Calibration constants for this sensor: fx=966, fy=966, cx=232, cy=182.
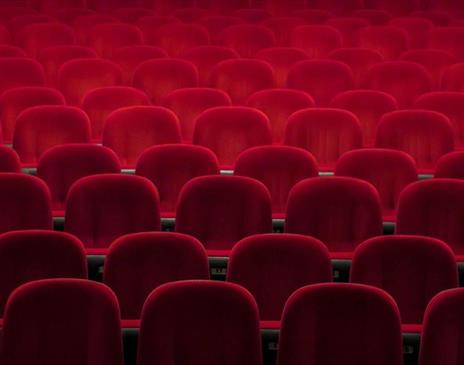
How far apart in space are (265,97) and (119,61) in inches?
36.3

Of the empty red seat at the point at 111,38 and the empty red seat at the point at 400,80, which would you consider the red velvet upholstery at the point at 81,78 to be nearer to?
the empty red seat at the point at 111,38

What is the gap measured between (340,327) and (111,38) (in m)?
3.14

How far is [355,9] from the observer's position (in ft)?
19.6

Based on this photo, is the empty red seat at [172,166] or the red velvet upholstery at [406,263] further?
the empty red seat at [172,166]

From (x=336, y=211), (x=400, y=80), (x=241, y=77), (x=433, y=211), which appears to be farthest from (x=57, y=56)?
(x=433, y=211)

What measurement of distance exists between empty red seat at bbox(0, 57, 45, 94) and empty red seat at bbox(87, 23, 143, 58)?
740 mm

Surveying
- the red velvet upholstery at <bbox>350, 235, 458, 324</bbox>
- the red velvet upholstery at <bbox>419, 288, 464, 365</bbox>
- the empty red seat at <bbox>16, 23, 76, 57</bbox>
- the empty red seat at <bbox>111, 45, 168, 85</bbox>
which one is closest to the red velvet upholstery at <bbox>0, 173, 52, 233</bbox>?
the red velvet upholstery at <bbox>350, 235, 458, 324</bbox>

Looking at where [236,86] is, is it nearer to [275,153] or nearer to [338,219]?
[275,153]

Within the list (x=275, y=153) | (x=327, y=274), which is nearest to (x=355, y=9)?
(x=275, y=153)

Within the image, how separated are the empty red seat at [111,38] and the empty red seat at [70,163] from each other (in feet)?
5.86

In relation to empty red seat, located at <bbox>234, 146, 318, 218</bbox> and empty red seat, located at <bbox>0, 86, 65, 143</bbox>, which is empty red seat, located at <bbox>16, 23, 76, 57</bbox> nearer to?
empty red seat, located at <bbox>0, 86, 65, 143</bbox>

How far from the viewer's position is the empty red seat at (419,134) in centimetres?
376

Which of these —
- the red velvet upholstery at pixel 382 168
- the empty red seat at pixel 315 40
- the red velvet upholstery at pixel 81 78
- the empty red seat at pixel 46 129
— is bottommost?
the red velvet upholstery at pixel 382 168

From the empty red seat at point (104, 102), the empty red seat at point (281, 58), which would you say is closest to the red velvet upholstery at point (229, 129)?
the empty red seat at point (104, 102)
